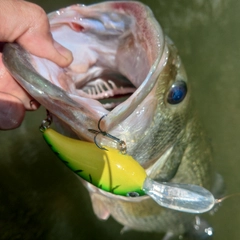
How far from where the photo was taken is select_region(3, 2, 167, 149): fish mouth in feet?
2.66

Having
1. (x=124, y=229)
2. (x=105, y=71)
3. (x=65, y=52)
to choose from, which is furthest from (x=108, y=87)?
(x=124, y=229)

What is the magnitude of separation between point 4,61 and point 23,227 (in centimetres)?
96

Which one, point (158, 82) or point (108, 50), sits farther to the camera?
point (108, 50)

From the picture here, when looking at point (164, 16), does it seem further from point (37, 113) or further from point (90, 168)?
point (90, 168)

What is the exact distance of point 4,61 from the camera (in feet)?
2.76

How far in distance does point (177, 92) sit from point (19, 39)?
1.24ft

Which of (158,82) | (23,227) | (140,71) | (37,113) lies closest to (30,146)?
(37,113)

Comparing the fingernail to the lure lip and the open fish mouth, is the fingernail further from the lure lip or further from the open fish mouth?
the lure lip

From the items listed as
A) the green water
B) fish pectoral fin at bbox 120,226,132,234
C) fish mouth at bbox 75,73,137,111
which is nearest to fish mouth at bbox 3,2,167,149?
fish mouth at bbox 75,73,137,111

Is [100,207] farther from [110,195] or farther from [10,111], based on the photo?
[10,111]

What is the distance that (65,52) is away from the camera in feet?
3.23

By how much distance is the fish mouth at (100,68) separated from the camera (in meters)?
0.81

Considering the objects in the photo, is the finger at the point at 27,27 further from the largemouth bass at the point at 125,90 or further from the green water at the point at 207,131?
the green water at the point at 207,131

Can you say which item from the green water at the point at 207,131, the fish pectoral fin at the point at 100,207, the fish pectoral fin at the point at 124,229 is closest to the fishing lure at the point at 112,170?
the fish pectoral fin at the point at 100,207
